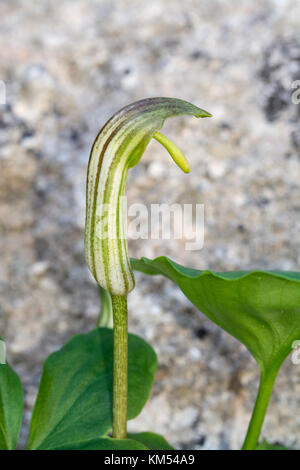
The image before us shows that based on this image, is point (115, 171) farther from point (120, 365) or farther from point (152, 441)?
point (152, 441)

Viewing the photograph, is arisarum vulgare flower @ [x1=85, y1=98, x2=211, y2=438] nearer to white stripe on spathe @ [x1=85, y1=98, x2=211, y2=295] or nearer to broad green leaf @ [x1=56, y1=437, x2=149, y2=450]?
white stripe on spathe @ [x1=85, y1=98, x2=211, y2=295]

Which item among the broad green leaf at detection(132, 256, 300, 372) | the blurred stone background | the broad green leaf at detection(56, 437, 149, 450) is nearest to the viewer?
the broad green leaf at detection(132, 256, 300, 372)

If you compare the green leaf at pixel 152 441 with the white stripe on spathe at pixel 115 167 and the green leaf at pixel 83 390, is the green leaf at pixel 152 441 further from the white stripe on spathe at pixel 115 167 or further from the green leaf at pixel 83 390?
the white stripe on spathe at pixel 115 167

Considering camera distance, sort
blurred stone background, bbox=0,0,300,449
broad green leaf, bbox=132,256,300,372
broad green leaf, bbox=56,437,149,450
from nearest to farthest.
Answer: broad green leaf, bbox=132,256,300,372 < broad green leaf, bbox=56,437,149,450 < blurred stone background, bbox=0,0,300,449

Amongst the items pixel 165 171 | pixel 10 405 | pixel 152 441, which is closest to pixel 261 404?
pixel 152 441

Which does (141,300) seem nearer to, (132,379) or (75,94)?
(132,379)

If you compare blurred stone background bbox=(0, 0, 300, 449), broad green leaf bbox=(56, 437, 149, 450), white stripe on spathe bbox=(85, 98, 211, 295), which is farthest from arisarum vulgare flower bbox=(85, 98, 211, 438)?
blurred stone background bbox=(0, 0, 300, 449)
